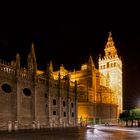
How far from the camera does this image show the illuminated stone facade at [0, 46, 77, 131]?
48094mm

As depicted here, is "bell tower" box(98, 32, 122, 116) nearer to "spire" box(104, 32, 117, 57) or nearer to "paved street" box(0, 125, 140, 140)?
"spire" box(104, 32, 117, 57)

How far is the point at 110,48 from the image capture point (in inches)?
5482

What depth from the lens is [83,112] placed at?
98438 millimetres

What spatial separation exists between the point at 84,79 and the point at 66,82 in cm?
3874

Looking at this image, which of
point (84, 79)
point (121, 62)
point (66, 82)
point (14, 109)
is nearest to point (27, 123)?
point (14, 109)

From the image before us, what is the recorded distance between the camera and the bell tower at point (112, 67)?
132750mm

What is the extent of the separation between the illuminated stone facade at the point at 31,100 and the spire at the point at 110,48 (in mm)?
71145

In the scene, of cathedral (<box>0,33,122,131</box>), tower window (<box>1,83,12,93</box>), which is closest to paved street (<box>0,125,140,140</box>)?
cathedral (<box>0,33,122,131</box>)

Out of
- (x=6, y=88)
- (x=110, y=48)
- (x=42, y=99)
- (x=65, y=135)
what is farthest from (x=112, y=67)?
(x=65, y=135)

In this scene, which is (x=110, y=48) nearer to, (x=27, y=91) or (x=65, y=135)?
(x=27, y=91)

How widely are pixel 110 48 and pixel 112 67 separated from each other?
10.7 m

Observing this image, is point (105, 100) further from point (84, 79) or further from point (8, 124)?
point (8, 124)

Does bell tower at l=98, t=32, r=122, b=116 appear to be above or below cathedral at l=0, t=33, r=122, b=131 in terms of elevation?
above

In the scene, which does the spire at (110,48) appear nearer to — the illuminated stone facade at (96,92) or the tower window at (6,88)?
the illuminated stone facade at (96,92)
